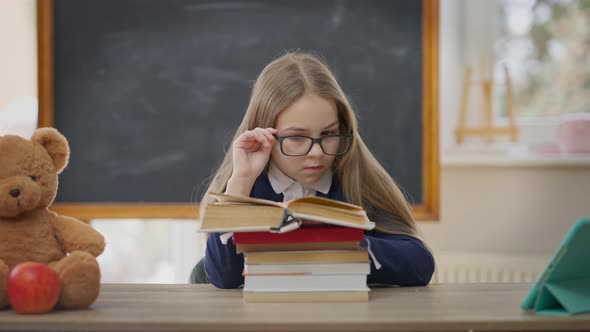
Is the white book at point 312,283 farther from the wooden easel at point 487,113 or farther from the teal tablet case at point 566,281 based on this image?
the wooden easel at point 487,113

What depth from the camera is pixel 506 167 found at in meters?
2.93

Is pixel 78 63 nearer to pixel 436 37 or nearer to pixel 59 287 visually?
pixel 436 37

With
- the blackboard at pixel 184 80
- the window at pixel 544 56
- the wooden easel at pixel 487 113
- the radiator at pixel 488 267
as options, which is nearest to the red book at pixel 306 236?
the blackboard at pixel 184 80

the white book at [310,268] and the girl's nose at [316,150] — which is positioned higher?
the girl's nose at [316,150]

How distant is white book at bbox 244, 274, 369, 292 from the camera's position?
1183mm

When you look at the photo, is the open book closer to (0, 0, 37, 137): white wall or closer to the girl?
the girl

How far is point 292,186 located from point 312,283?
1.50 feet

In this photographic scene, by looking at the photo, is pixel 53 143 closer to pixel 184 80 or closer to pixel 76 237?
pixel 76 237

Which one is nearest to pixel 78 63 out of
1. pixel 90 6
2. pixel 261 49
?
pixel 90 6

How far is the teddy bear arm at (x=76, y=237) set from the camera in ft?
3.78

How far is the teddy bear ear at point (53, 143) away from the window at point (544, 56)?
235cm

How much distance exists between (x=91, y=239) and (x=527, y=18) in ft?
8.18

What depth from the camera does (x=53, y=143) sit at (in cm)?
117

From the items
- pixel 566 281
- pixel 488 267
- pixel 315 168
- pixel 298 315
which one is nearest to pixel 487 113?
pixel 488 267
